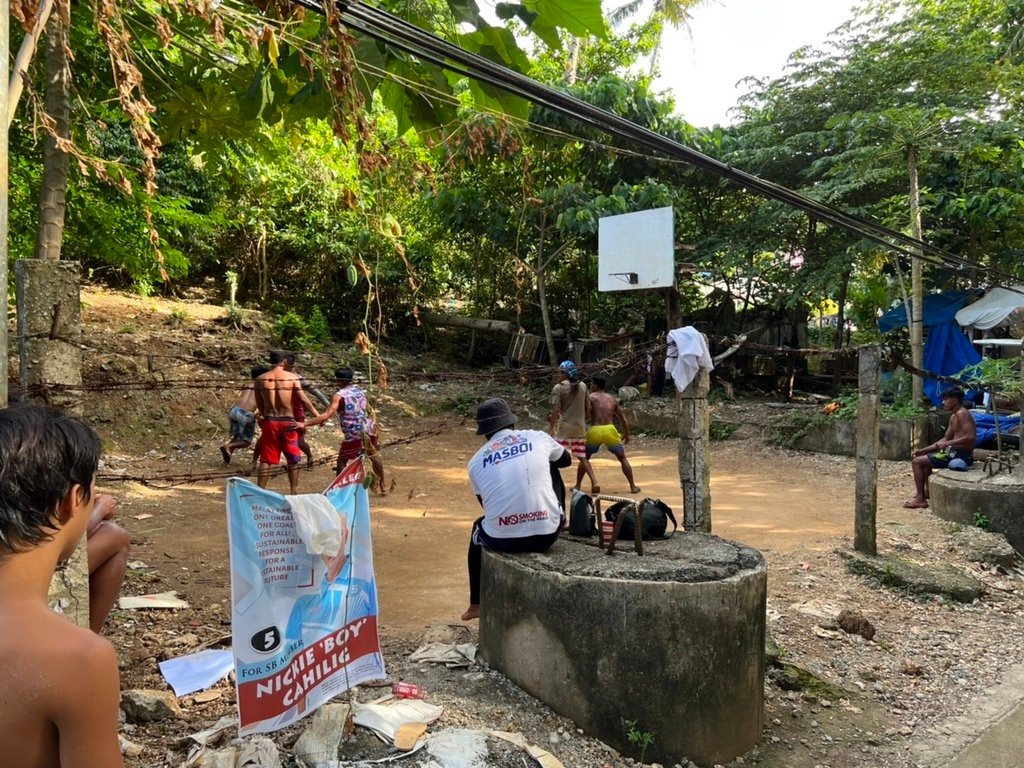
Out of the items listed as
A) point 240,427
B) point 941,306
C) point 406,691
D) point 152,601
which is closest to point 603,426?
point 240,427

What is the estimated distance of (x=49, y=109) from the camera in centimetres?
490

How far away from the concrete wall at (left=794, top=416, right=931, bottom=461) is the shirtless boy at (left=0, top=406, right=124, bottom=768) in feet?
44.3

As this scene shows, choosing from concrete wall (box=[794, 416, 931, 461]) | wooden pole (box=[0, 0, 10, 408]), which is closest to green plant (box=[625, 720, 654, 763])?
wooden pole (box=[0, 0, 10, 408])

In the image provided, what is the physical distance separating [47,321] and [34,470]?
2.42m

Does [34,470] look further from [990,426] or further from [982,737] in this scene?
[990,426]

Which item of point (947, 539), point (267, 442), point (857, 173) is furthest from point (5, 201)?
point (857, 173)

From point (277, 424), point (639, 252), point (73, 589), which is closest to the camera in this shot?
point (73, 589)

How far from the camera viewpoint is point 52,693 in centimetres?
130

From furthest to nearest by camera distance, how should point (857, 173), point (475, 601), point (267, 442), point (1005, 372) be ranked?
1. point (857, 173)
2. point (1005, 372)
3. point (267, 442)
4. point (475, 601)

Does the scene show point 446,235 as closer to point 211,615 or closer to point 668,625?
point 211,615

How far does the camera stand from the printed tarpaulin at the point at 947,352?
15.8 m

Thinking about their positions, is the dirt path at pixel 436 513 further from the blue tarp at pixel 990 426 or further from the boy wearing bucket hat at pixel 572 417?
the blue tarp at pixel 990 426

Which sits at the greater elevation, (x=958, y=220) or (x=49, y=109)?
(x=958, y=220)

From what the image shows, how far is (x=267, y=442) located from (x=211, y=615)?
12.3ft
